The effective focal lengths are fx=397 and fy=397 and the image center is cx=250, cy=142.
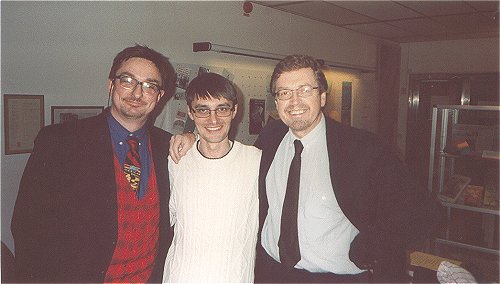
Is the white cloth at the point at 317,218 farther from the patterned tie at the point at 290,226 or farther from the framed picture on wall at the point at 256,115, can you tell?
the framed picture on wall at the point at 256,115

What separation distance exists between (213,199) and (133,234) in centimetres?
37

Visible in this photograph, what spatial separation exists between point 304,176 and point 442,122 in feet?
6.52

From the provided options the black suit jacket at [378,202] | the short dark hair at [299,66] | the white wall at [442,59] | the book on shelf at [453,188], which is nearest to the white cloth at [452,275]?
the black suit jacket at [378,202]

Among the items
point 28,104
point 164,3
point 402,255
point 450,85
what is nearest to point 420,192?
point 402,255

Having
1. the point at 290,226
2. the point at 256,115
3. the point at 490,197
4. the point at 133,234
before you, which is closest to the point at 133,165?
the point at 133,234

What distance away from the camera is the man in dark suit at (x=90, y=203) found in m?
1.59

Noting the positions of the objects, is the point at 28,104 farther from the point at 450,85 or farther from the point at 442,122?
the point at 450,85

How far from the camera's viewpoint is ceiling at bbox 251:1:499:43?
3.91 meters

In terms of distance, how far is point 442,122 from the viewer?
3.17 m

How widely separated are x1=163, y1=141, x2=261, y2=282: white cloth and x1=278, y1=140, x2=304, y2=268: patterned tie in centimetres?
A: 12

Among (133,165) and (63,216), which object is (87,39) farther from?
(63,216)

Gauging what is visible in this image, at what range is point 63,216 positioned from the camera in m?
1.60

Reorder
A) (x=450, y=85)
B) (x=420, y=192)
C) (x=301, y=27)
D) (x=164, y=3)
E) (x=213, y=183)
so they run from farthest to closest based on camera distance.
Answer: (x=450, y=85) → (x=301, y=27) → (x=164, y=3) → (x=213, y=183) → (x=420, y=192)

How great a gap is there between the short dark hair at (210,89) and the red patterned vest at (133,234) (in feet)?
1.35
